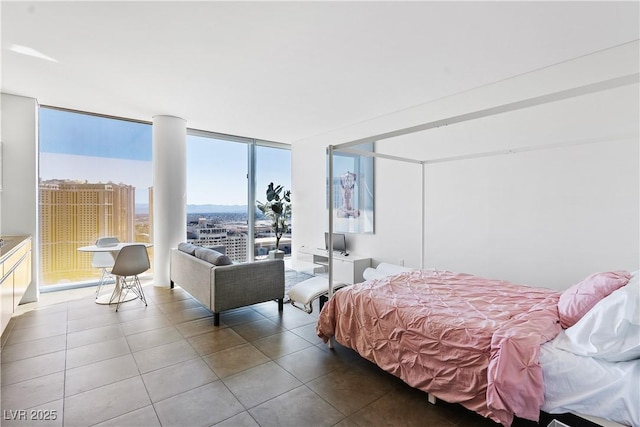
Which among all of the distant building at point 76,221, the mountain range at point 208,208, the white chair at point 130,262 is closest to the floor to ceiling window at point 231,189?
the mountain range at point 208,208

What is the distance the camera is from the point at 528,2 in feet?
7.38

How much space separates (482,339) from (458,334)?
0.14 metres

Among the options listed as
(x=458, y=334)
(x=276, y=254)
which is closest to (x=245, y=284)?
(x=458, y=334)

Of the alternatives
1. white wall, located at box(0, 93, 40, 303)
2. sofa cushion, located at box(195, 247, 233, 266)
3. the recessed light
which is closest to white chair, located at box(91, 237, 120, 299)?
white wall, located at box(0, 93, 40, 303)

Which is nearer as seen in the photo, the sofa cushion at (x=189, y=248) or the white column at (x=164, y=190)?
the sofa cushion at (x=189, y=248)

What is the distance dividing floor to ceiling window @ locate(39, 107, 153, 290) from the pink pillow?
5566 mm

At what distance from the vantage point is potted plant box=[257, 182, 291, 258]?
6359 mm

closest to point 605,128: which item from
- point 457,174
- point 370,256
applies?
point 457,174

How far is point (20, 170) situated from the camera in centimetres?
410

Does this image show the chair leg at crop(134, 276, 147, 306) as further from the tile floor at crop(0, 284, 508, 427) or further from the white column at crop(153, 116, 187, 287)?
the tile floor at crop(0, 284, 508, 427)

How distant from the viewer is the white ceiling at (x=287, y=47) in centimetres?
234

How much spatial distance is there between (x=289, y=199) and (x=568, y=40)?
4.92 metres

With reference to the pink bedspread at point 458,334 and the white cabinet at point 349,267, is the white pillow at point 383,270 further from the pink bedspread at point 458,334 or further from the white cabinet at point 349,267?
the pink bedspread at point 458,334

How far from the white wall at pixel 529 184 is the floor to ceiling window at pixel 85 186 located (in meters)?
4.08
